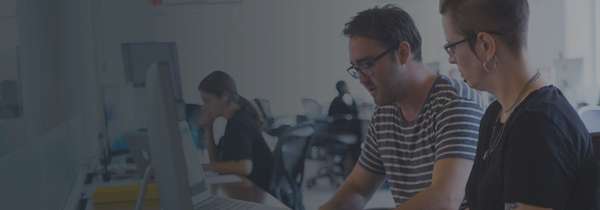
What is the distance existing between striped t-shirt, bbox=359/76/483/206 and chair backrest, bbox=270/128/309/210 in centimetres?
150

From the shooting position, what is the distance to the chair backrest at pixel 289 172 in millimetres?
3480

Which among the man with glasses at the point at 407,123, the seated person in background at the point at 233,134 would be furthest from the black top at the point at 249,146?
the man with glasses at the point at 407,123

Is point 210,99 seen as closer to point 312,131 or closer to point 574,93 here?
point 312,131

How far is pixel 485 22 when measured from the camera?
1.34 m

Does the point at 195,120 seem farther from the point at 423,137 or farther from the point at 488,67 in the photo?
the point at 488,67

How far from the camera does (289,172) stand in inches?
137

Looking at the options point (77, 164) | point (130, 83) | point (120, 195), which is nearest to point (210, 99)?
point (130, 83)

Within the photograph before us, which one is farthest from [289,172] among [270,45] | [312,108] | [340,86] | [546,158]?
[546,158]

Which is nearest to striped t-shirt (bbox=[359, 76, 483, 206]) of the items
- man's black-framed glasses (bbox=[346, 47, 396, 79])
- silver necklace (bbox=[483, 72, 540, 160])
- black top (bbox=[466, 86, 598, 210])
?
man's black-framed glasses (bbox=[346, 47, 396, 79])

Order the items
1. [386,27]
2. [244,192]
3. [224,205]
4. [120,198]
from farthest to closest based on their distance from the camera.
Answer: [244,192] → [120,198] → [386,27] → [224,205]

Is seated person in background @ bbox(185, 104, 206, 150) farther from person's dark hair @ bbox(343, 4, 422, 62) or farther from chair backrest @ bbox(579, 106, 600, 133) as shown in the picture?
chair backrest @ bbox(579, 106, 600, 133)

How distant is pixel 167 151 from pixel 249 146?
2553 mm

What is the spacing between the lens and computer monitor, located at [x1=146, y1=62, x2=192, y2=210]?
0.92 metres

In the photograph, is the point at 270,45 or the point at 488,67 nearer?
the point at 488,67
